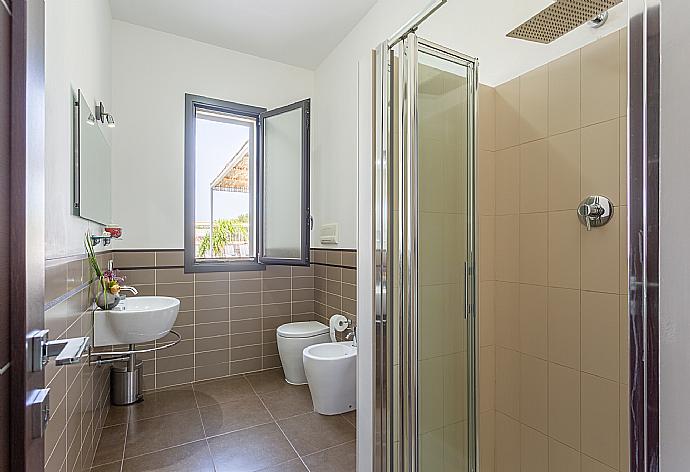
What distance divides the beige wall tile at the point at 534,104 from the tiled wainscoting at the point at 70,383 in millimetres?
1855

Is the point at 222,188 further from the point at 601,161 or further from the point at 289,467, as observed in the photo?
the point at 601,161

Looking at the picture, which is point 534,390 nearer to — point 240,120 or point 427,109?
point 427,109

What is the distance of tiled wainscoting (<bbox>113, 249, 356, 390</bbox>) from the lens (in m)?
2.98

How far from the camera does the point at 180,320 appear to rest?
308 centimetres

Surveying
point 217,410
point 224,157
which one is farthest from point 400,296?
point 224,157

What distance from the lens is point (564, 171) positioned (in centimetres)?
154

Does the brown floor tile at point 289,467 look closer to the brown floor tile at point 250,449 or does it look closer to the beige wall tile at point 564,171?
the brown floor tile at point 250,449

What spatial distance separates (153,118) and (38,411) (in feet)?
9.25

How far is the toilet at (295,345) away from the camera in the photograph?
9.89 ft

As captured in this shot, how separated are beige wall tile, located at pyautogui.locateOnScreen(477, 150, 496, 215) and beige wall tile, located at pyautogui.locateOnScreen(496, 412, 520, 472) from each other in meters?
0.95

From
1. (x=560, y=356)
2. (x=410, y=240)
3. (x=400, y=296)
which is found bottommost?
(x=560, y=356)

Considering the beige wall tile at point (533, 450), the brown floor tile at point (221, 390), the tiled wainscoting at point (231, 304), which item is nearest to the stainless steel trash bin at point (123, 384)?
the tiled wainscoting at point (231, 304)

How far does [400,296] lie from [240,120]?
2743 mm

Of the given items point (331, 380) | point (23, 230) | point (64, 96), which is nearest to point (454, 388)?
point (331, 380)
